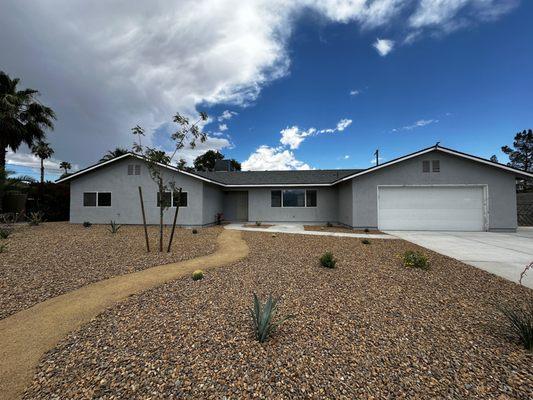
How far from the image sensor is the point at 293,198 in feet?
50.3

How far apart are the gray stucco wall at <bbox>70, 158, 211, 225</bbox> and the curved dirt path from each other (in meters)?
7.85

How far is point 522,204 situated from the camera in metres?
15.0

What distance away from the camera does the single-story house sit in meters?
11.5

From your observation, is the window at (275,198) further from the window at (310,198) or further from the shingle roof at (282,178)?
the window at (310,198)

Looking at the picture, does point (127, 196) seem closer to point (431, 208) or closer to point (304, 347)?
point (304, 347)

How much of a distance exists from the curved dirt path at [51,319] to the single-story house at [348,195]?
323 inches

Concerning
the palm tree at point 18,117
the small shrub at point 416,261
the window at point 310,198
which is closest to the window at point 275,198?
the window at point 310,198


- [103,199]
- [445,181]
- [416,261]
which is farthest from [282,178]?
[103,199]

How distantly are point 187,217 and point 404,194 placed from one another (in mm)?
12094

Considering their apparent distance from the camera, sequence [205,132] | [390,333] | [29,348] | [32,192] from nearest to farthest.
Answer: [29,348] → [390,333] → [205,132] → [32,192]

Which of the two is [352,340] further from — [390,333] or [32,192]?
[32,192]

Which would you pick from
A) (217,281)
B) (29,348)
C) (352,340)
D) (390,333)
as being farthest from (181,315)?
(390,333)

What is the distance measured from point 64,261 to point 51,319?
326 centimetres

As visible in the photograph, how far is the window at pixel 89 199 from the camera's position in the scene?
44.9 ft
